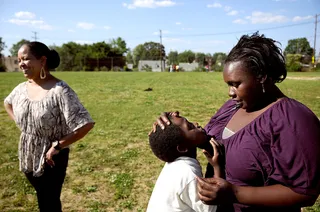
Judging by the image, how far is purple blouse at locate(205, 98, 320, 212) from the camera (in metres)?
1.38

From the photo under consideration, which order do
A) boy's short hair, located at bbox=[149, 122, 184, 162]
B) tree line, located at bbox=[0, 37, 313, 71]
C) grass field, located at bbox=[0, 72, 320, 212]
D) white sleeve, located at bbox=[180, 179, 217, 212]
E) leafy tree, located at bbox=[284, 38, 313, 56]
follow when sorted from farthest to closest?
leafy tree, located at bbox=[284, 38, 313, 56] < tree line, located at bbox=[0, 37, 313, 71] < grass field, located at bbox=[0, 72, 320, 212] < boy's short hair, located at bbox=[149, 122, 184, 162] < white sleeve, located at bbox=[180, 179, 217, 212]

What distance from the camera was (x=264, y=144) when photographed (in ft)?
5.03

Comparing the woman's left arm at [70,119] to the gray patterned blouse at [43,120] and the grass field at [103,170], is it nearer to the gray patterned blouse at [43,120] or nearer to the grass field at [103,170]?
the gray patterned blouse at [43,120]

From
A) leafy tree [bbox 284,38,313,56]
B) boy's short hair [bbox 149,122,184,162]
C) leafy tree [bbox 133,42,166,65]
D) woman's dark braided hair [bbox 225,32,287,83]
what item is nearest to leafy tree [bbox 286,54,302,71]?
woman's dark braided hair [bbox 225,32,287,83]

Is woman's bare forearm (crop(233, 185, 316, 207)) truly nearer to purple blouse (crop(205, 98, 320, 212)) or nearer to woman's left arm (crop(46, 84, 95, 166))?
purple blouse (crop(205, 98, 320, 212))

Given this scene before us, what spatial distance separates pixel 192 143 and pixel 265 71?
2.17ft

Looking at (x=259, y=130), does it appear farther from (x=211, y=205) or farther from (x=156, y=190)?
(x=156, y=190)

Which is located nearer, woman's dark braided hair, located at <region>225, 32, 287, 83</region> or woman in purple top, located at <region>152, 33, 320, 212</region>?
woman in purple top, located at <region>152, 33, 320, 212</region>

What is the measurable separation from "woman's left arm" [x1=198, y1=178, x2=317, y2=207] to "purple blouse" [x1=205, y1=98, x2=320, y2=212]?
0.05 metres

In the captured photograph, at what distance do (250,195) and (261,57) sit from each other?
32.6 inches

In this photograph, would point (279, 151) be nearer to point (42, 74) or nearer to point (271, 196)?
point (271, 196)

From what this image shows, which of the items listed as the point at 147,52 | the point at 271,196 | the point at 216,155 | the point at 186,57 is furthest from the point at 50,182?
the point at 186,57

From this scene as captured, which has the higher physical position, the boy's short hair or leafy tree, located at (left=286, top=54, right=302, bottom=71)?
leafy tree, located at (left=286, top=54, right=302, bottom=71)

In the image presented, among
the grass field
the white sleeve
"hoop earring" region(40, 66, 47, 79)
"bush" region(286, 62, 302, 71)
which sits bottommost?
the grass field
